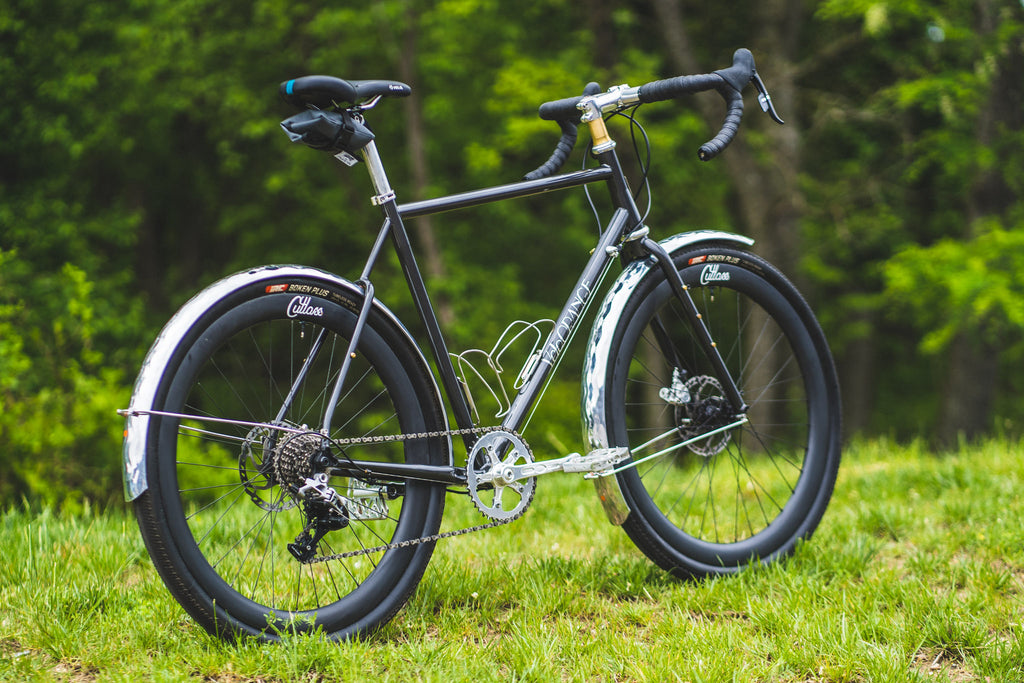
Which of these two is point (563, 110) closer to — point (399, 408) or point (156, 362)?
point (399, 408)

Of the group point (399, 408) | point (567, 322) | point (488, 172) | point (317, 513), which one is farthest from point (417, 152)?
point (317, 513)

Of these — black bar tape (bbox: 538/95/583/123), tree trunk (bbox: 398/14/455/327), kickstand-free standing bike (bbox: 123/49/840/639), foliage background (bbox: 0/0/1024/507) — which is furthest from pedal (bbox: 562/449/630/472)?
tree trunk (bbox: 398/14/455/327)

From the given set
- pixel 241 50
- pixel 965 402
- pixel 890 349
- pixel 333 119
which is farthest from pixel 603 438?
pixel 890 349

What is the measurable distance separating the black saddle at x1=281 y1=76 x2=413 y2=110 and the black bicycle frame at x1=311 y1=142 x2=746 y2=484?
151mm

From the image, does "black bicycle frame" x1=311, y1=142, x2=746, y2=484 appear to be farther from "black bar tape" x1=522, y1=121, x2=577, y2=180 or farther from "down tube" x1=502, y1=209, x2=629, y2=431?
"black bar tape" x1=522, y1=121, x2=577, y2=180

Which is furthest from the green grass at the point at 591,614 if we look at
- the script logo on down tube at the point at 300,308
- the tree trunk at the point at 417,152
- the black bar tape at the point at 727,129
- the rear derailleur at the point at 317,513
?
the tree trunk at the point at 417,152

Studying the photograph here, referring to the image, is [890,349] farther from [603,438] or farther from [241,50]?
[603,438]

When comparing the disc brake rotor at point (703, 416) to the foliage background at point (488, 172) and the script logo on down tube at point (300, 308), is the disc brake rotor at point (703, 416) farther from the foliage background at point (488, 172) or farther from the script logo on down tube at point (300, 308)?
the foliage background at point (488, 172)

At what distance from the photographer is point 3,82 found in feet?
30.1

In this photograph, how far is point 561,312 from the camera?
2742 millimetres

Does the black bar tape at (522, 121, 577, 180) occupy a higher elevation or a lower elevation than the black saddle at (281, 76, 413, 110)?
lower

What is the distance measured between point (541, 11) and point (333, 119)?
1169 centimetres

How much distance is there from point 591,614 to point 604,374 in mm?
740

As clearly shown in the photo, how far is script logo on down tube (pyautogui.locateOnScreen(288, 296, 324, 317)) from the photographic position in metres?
2.46
